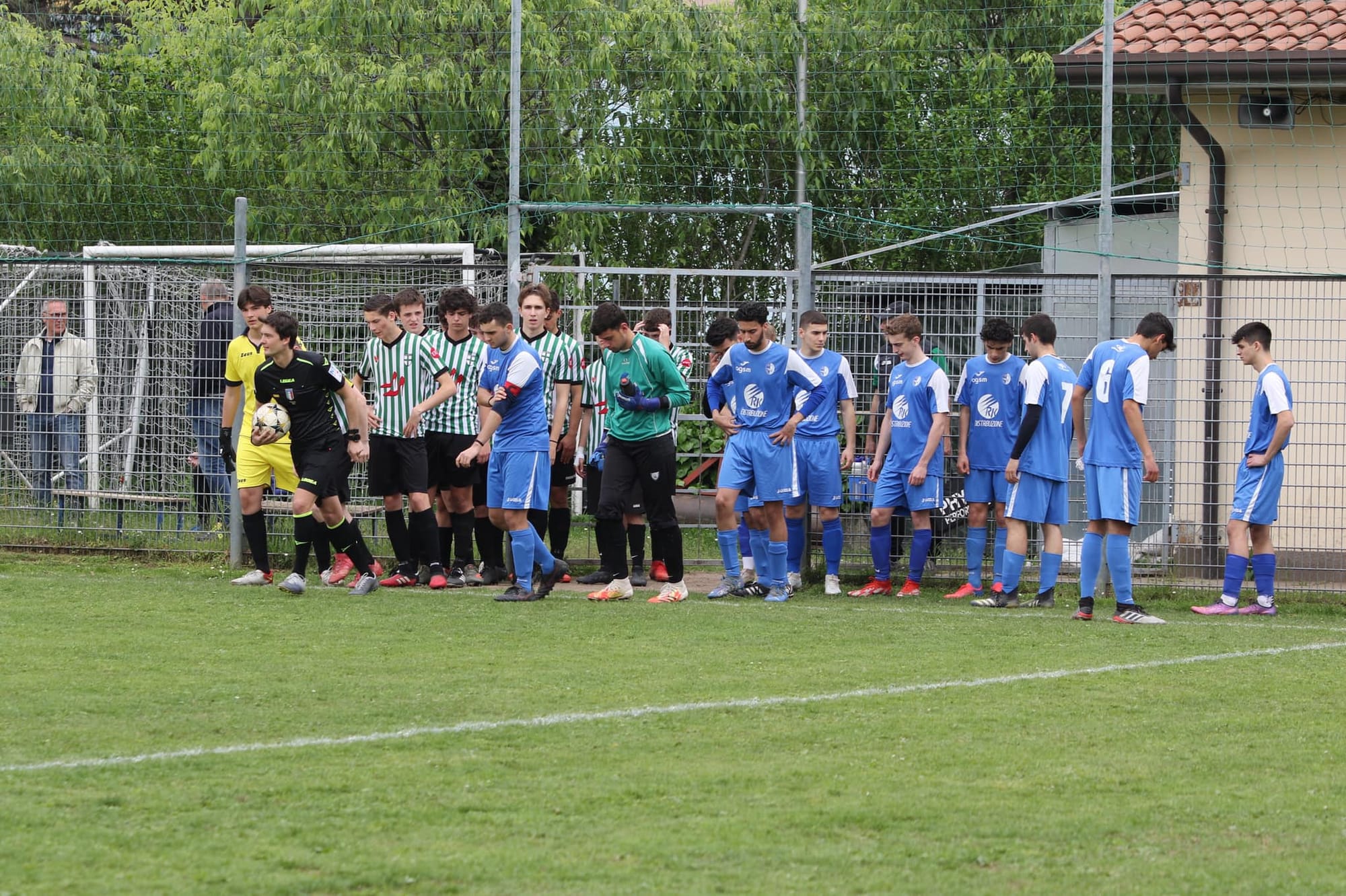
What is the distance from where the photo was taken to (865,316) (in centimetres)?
1159

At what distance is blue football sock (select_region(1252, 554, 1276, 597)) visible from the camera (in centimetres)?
1012

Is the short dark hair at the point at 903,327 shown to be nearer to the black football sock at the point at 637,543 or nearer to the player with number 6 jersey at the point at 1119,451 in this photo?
the player with number 6 jersey at the point at 1119,451

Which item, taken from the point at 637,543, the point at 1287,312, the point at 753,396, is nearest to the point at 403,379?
the point at 637,543

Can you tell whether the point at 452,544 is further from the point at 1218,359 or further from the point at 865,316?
the point at 1218,359

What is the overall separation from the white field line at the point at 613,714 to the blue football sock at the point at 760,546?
127 inches

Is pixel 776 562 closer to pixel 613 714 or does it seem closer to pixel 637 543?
pixel 637 543

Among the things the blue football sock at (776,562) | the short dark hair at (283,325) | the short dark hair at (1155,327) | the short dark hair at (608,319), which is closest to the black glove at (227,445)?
the short dark hair at (283,325)

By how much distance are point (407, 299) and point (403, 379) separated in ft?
1.84

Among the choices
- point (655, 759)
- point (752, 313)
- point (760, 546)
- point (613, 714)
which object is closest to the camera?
point (655, 759)

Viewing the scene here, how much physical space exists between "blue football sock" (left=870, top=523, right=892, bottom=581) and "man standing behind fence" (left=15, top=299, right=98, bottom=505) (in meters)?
5.96

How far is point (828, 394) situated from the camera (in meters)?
10.9

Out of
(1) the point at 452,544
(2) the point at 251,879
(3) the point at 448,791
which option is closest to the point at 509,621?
(1) the point at 452,544

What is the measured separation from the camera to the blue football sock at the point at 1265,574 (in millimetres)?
10125

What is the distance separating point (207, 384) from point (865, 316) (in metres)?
4.90
